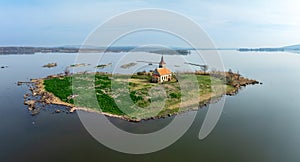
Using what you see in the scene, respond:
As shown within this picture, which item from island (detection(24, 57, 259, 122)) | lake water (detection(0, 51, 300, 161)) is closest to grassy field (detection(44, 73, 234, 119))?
island (detection(24, 57, 259, 122))

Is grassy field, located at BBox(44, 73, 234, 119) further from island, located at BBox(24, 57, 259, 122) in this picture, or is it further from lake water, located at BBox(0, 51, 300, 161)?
lake water, located at BBox(0, 51, 300, 161)

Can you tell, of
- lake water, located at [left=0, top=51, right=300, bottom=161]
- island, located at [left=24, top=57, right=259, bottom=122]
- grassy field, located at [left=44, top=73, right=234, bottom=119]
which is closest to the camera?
lake water, located at [left=0, top=51, right=300, bottom=161]

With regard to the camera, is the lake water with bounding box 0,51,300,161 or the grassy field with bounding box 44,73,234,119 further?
the grassy field with bounding box 44,73,234,119

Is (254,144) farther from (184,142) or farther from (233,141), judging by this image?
(184,142)

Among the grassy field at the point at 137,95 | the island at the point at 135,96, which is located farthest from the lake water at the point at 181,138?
the grassy field at the point at 137,95

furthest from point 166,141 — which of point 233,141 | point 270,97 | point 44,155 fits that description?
point 270,97

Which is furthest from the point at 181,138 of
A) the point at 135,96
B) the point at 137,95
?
the point at 137,95

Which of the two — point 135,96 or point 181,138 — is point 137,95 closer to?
point 135,96
